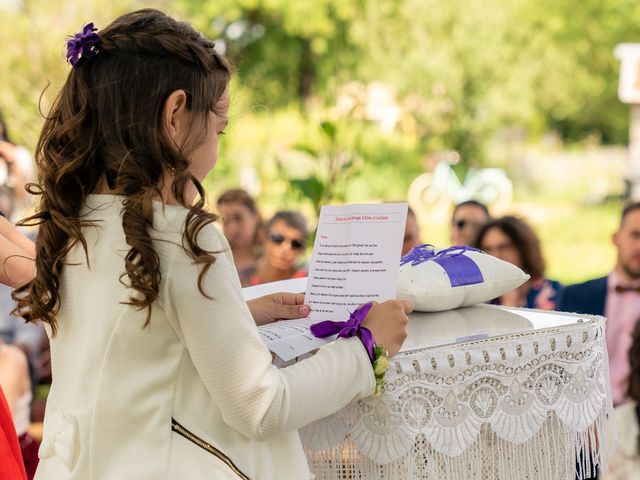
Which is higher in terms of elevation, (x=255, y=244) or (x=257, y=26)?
(x=257, y=26)

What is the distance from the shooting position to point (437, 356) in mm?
1674

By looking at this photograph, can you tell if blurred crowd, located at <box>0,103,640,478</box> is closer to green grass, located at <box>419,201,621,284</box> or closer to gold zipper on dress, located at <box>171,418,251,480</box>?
gold zipper on dress, located at <box>171,418,251,480</box>

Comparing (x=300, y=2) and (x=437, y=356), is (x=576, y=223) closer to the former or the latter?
(x=300, y=2)

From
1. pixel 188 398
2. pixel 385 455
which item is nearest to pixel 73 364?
pixel 188 398

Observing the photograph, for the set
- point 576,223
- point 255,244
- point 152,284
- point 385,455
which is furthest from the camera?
point 576,223

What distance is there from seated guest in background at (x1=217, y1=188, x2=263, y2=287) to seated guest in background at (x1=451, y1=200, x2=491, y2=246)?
1159 millimetres

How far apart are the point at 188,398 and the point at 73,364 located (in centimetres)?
20

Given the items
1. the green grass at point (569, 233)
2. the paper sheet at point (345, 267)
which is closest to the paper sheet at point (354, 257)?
the paper sheet at point (345, 267)

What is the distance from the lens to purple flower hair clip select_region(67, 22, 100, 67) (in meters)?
1.45

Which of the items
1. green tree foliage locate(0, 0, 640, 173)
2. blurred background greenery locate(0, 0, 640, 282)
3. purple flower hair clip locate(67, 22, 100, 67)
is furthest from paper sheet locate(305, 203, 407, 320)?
green tree foliage locate(0, 0, 640, 173)

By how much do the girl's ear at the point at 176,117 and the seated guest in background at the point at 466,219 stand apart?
367cm

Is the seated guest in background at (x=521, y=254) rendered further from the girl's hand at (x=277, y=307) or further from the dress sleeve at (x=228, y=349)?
the dress sleeve at (x=228, y=349)

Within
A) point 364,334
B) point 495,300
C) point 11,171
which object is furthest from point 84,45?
point 11,171

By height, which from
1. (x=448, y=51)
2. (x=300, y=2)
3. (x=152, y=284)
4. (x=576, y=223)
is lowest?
(x=576, y=223)
